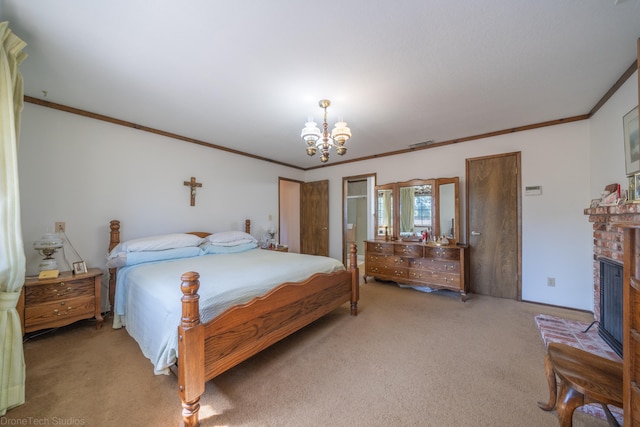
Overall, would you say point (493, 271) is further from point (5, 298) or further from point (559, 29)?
point (5, 298)

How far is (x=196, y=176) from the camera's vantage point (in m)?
3.79

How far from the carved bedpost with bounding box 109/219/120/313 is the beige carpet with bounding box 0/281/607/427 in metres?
0.34

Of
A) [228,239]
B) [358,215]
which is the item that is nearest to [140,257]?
[228,239]

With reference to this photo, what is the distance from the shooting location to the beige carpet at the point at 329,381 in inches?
56.6

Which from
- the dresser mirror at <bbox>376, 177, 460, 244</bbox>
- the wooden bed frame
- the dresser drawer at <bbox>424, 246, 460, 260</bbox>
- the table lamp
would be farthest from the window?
the table lamp

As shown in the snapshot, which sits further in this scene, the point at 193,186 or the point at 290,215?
the point at 290,215

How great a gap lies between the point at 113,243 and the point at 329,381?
288 centimetres

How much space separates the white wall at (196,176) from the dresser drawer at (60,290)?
1.66 ft

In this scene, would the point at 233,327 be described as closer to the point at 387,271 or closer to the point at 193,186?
the point at 193,186

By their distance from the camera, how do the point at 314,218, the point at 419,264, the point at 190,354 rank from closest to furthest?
the point at 190,354
the point at 419,264
the point at 314,218

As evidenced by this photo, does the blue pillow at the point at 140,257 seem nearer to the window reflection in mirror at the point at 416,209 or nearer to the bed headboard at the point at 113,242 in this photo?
the bed headboard at the point at 113,242

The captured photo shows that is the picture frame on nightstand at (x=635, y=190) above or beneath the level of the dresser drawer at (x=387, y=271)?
above

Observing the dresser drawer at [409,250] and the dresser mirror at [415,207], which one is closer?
the dresser drawer at [409,250]

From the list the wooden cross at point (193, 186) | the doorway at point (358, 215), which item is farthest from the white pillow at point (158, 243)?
the doorway at point (358, 215)
